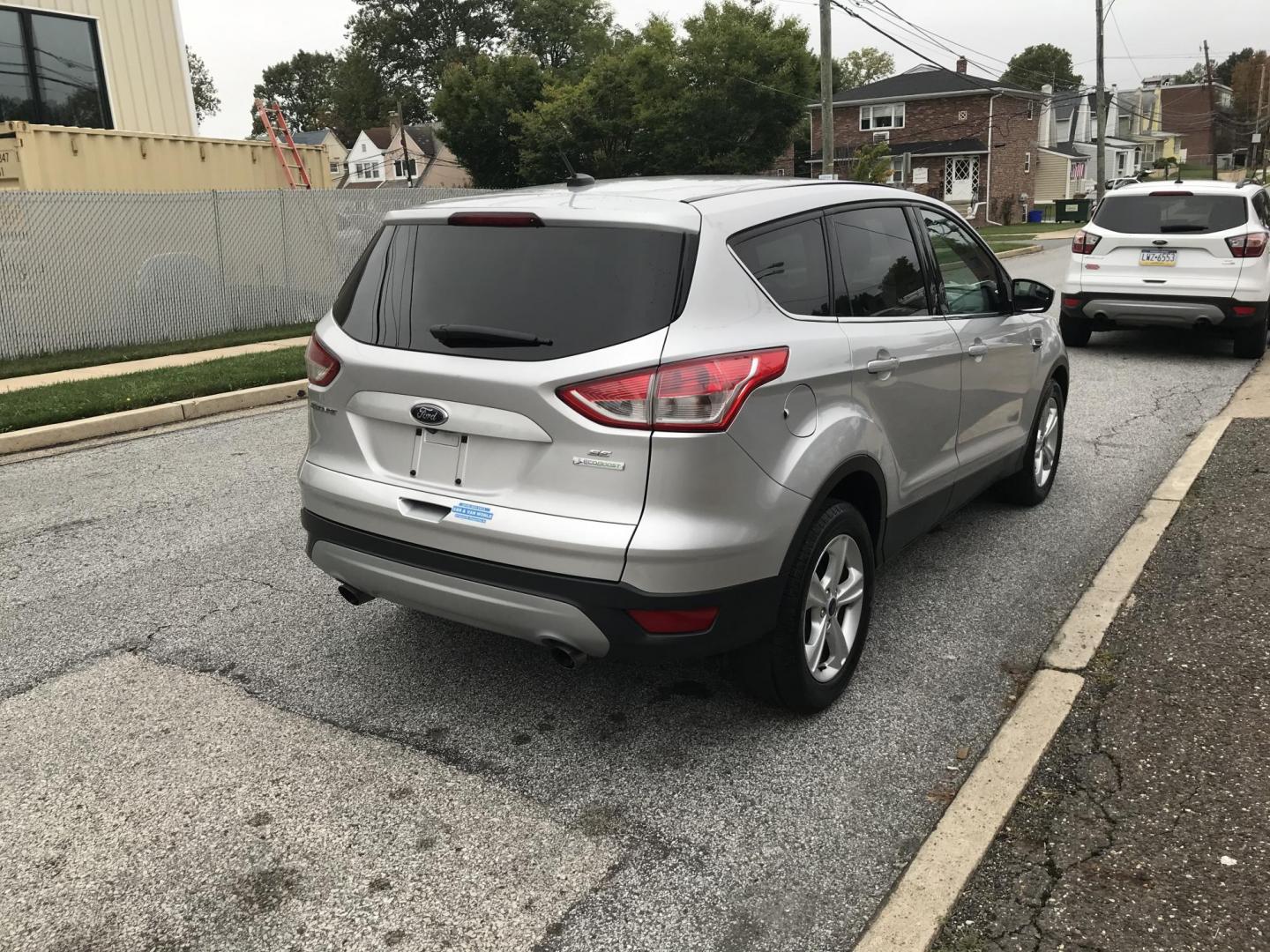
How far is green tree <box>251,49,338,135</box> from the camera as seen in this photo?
10356 centimetres

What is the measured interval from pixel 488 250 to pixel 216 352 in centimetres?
1020

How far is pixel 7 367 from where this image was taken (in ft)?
37.2

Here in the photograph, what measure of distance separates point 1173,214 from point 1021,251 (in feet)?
63.9

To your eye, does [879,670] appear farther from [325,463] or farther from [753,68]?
[753,68]

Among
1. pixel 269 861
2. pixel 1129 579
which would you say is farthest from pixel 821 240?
pixel 269 861

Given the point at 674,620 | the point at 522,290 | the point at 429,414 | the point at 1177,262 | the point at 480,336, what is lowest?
the point at 674,620

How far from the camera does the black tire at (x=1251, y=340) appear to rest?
1051 centimetres

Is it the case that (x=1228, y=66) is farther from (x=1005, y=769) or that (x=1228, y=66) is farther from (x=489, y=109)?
(x=1005, y=769)

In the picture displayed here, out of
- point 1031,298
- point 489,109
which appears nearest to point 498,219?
point 1031,298

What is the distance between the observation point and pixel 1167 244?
414 inches

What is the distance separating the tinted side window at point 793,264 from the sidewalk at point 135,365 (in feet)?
28.6

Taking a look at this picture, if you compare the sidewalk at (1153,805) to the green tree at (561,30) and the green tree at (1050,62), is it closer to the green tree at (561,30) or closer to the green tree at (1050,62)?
the green tree at (561,30)

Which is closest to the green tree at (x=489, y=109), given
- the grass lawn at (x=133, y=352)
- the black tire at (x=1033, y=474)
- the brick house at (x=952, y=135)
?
the brick house at (x=952, y=135)

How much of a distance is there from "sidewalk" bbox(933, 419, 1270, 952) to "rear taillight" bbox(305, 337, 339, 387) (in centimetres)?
259
